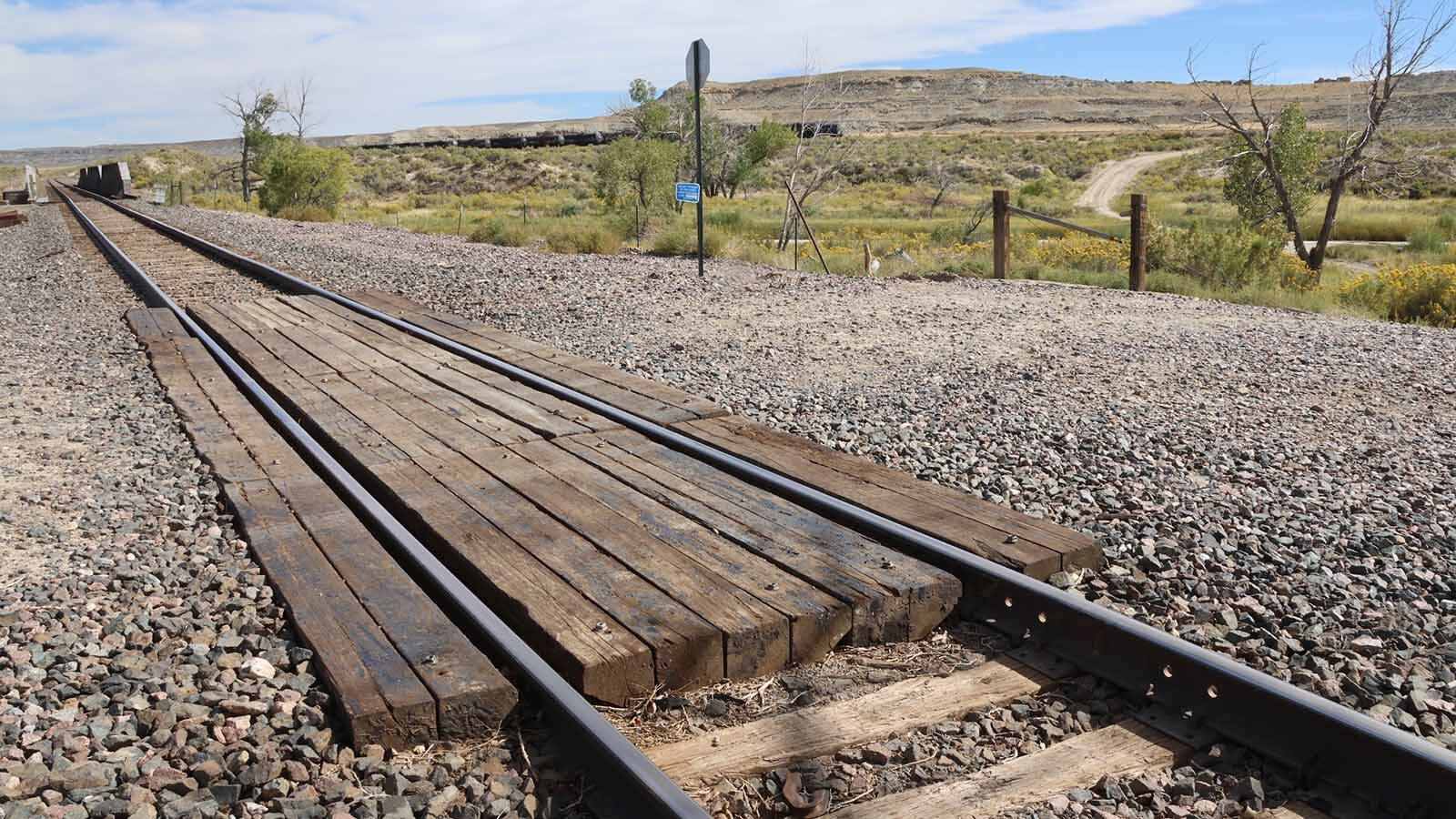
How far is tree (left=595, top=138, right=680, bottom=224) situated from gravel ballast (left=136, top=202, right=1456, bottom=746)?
21054 millimetres

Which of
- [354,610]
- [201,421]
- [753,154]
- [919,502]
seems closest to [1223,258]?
[919,502]

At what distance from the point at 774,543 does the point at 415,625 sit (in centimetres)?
134

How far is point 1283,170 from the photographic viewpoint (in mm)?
25797

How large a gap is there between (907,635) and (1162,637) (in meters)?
0.82

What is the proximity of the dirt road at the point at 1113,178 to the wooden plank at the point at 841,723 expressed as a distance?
46.4 meters

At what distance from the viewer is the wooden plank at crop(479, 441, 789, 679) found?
11.7 feet

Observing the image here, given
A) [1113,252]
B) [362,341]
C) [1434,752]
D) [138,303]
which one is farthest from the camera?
[1113,252]

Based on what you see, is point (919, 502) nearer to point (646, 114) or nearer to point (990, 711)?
point (990, 711)

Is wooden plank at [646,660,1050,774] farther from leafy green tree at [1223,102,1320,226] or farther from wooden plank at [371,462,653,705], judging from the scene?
leafy green tree at [1223,102,1320,226]

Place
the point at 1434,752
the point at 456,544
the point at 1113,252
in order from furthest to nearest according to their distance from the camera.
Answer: the point at 1113,252, the point at 456,544, the point at 1434,752

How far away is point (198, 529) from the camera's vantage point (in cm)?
487

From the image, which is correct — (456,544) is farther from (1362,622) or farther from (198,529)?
(1362,622)

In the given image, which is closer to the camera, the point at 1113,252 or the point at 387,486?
A: the point at 387,486

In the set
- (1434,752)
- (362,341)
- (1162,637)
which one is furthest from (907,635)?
(362,341)
